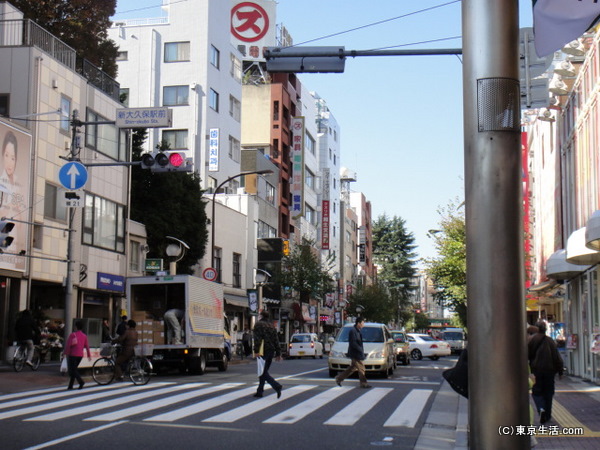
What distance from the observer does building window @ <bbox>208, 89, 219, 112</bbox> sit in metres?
55.0

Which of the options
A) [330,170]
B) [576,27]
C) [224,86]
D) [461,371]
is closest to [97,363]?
[461,371]

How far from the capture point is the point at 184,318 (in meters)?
25.9

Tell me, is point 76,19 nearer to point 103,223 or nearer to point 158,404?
point 103,223

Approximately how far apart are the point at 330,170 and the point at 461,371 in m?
92.0

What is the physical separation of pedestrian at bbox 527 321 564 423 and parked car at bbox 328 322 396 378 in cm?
1141

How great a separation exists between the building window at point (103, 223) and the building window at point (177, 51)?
21.1 m

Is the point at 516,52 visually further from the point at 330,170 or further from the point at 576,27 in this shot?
the point at 330,170

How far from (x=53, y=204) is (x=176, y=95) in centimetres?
2520

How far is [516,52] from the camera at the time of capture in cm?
499

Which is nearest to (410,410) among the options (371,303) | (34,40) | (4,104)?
(4,104)

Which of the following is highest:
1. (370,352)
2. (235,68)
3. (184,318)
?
(235,68)

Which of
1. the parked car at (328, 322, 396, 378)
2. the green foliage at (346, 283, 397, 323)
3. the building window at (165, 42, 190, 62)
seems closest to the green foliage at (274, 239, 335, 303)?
the building window at (165, 42, 190, 62)

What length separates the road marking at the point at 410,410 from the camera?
13473 millimetres

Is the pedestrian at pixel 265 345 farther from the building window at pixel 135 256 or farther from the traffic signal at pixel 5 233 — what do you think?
the building window at pixel 135 256
